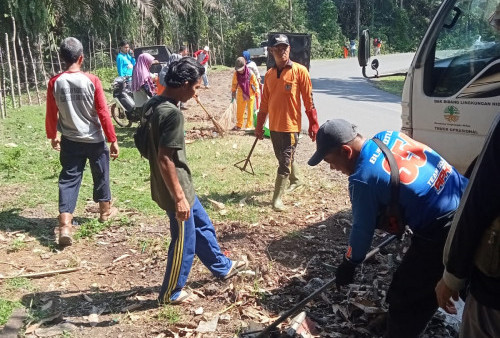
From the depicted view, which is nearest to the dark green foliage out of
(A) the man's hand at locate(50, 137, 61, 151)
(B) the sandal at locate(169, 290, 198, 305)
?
(B) the sandal at locate(169, 290, 198, 305)

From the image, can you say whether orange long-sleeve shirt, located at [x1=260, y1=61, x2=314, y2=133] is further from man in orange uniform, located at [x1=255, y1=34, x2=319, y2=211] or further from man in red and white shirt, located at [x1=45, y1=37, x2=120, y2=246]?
man in red and white shirt, located at [x1=45, y1=37, x2=120, y2=246]

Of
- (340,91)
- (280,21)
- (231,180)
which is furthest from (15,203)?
(280,21)

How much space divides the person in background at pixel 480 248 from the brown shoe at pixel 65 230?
13.7 ft

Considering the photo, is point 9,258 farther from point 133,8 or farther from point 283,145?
point 133,8

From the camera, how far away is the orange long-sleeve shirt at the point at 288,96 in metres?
5.96

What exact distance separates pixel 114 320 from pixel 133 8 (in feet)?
56.2

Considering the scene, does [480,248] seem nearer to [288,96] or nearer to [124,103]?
[288,96]

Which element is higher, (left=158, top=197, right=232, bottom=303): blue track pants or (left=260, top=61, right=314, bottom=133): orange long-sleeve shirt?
(left=260, top=61, right=314, bottom=133): orange long-sleeve shirt

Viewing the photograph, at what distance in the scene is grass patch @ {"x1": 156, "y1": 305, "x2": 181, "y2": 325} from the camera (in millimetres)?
3819

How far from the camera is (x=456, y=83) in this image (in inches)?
169

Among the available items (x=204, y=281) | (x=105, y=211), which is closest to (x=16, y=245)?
(x=105, y=211)

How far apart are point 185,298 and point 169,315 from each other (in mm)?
220

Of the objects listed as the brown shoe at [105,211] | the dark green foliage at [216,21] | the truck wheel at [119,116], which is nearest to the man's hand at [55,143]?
the brown shoe at [105,211]

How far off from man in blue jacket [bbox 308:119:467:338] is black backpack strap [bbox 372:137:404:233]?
22mm
